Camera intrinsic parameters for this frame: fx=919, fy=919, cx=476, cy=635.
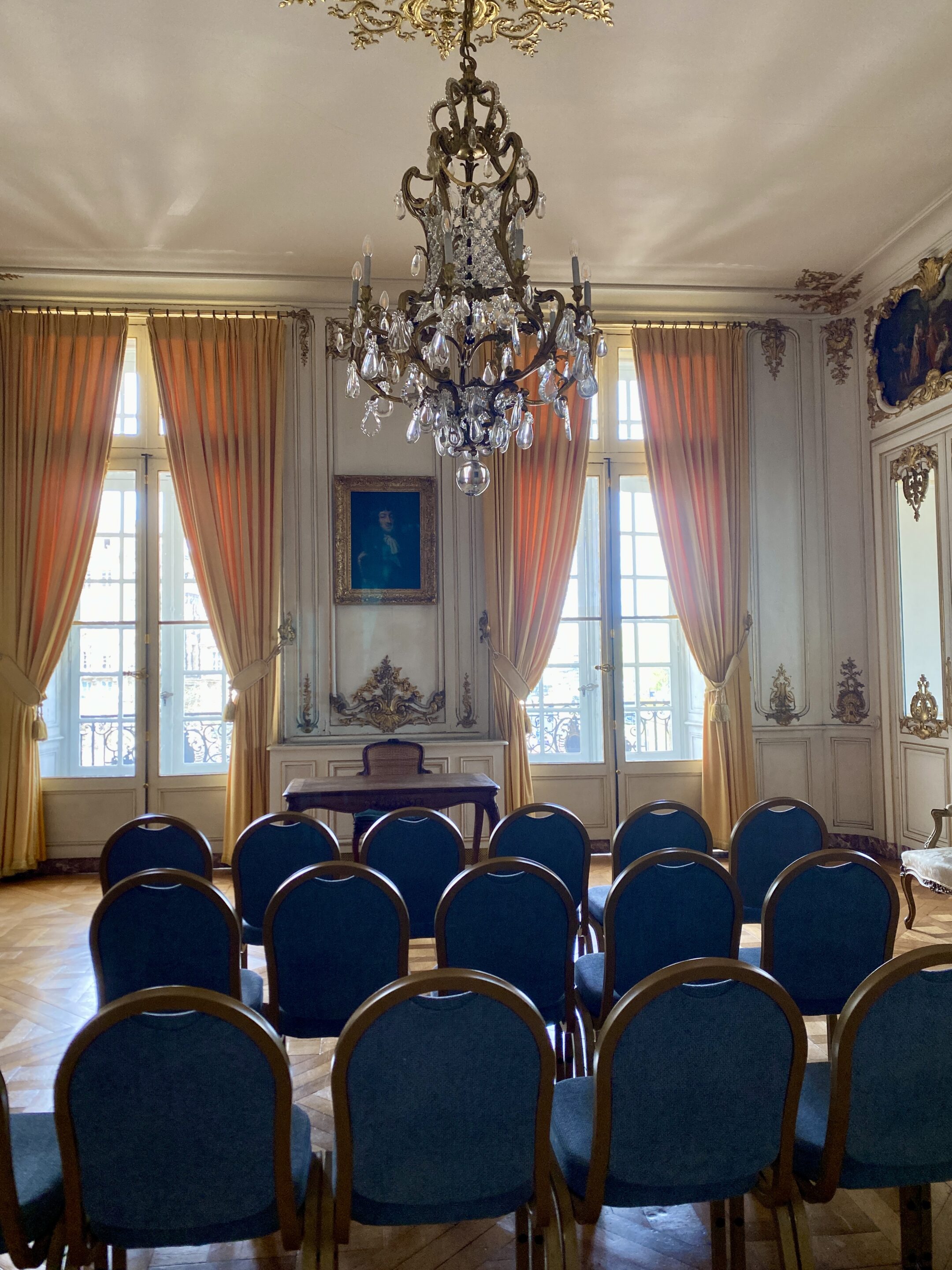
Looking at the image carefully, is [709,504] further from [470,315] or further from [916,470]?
[470,315]

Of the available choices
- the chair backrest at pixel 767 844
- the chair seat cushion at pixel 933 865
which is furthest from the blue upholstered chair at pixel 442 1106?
the chair seat cushion at pixel 933 865

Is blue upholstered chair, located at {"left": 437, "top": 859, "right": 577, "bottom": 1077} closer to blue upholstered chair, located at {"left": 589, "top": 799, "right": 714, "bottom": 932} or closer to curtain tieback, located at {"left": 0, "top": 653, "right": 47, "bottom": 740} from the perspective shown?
blue upholstered chair, located at {"left": 589, "top": 799, "right": 714, "bottom": 932}

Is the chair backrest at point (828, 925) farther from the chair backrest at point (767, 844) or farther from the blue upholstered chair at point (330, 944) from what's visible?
the blue upholstered chair at point (330, 944)

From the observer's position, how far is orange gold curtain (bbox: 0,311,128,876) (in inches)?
236

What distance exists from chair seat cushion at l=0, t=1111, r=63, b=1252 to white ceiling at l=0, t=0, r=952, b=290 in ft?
12.9

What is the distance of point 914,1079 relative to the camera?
162 cm

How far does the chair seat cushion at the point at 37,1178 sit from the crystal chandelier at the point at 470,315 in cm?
230

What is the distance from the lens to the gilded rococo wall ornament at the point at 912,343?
5.53 metres

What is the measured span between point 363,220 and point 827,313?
3.42 m

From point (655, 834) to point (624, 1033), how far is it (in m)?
1.80

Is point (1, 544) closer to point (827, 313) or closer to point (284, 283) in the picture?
point (284, 283)

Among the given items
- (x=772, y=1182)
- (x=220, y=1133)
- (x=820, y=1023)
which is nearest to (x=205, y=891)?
(x=220, y=1133)

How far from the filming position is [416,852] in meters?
3.12

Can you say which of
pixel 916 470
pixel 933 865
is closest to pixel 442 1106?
pixel 933 865
